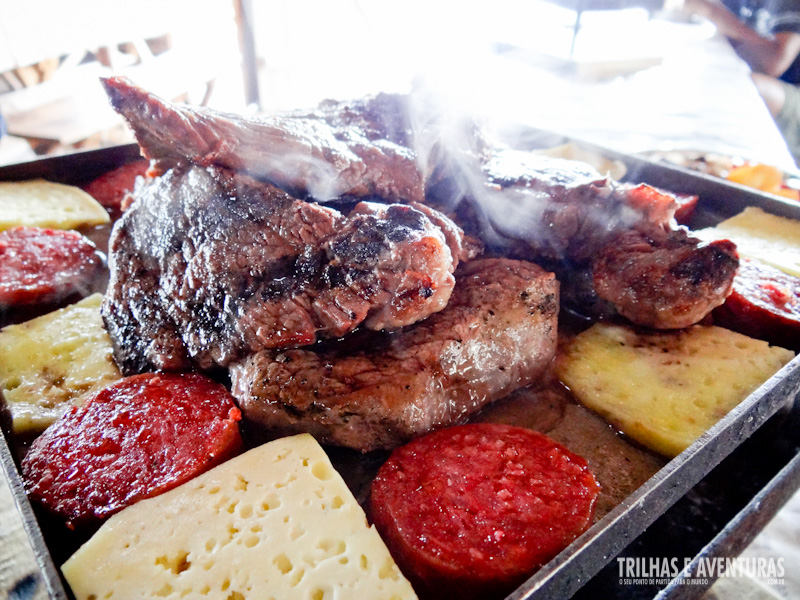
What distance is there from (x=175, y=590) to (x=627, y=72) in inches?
331

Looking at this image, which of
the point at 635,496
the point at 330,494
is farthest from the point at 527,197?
the point at 330,494

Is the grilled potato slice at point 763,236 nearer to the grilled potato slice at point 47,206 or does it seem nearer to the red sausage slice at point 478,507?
the red sausage slice at point 478,507

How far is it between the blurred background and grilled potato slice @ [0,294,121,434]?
8.83ft

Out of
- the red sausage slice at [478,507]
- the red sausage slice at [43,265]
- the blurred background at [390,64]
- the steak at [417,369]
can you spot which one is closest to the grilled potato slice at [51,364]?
the red sausage slice at [43,265]

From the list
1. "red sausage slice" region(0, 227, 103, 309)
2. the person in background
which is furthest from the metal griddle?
the person in background

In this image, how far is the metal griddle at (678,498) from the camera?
4.42ft

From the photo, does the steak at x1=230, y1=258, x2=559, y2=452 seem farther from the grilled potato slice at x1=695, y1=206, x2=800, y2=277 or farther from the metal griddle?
the grilled potato slice at x1=695, y1=206, x2=800, y2=277

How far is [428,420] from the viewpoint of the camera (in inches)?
77.2

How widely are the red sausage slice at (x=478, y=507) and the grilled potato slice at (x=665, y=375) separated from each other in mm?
410

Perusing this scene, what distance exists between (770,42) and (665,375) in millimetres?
8118

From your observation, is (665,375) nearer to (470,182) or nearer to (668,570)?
(668,570)

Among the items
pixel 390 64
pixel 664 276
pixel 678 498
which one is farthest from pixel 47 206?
pixel 390 64

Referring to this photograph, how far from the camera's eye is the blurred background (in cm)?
564

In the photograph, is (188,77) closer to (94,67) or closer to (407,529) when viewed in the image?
(94,67)
